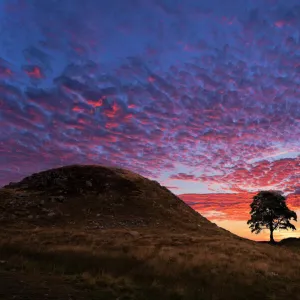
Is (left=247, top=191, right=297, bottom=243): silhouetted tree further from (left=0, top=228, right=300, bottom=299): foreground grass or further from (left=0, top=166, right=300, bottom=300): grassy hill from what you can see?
(left=0, top=228, right=300, bottom=299): foreground grass

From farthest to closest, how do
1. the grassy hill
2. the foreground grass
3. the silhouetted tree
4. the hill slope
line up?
1. the silhouetted tree
2. the hill slope
3. the grassy hill
4. the foreground grass

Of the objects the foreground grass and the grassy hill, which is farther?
the grassy hill

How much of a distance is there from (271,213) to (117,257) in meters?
56.3

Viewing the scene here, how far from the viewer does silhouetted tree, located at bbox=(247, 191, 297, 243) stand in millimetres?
72375

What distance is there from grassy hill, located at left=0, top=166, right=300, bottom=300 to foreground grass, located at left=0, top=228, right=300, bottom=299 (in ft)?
0.18

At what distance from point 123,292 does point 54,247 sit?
532 inches

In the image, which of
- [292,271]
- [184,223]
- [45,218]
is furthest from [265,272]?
[45,218]

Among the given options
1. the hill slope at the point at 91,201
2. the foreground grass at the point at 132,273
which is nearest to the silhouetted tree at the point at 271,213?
the hill slope at the point at 91,201

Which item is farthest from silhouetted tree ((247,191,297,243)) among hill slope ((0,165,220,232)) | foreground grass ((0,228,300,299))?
foreground grass ((0,228,300,299))

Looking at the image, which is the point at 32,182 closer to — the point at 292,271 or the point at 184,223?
the point at 184,223

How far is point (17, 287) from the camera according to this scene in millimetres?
15680

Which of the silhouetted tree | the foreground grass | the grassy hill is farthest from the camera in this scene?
the silhouetted tree

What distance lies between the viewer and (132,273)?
69.6 ft

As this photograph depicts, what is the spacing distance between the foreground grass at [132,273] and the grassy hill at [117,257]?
54mm
